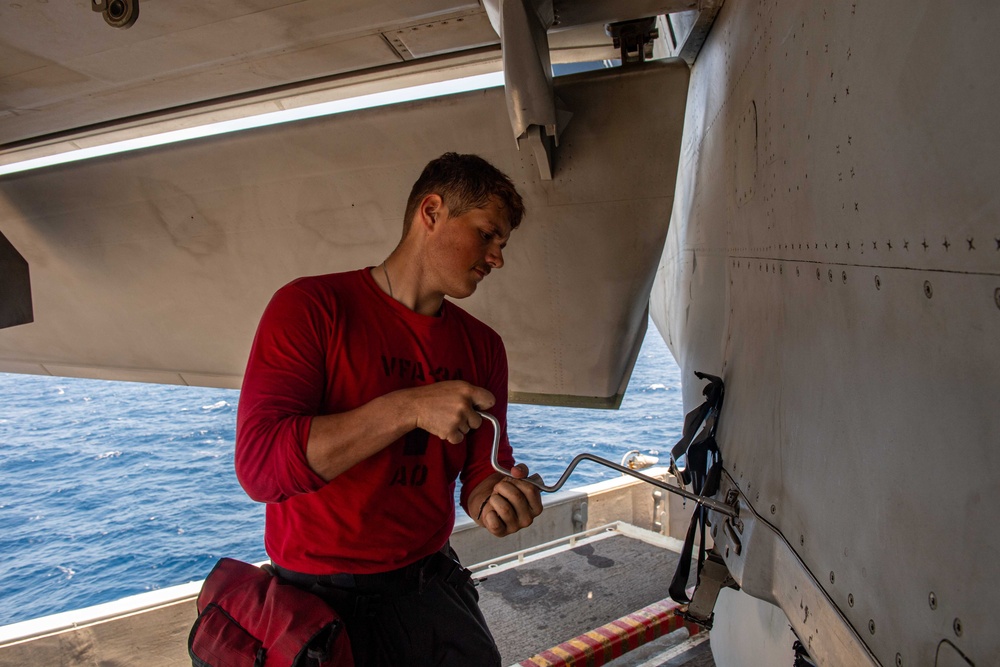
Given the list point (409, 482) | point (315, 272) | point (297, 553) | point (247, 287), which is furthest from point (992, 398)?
point (247, 287)

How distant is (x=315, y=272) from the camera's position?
400 cm

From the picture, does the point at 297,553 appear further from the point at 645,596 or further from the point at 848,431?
the point at 645,596

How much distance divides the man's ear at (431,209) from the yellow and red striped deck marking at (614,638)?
143 inches

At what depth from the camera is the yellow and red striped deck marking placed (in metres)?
4.59

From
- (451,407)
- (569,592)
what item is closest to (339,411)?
(451,407)

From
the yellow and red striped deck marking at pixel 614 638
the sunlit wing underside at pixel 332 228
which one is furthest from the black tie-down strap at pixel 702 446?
the yellow and red striped deck marking at pixel 614 638

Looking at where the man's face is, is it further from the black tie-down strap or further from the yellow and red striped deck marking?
the yellow and red striped deck marking

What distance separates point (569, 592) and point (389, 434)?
5.07 metres

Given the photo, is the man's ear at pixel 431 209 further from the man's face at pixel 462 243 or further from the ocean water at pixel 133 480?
the ocean water at pixel 133 480

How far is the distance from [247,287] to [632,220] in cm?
237

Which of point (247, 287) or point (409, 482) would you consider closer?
point (409, 482)

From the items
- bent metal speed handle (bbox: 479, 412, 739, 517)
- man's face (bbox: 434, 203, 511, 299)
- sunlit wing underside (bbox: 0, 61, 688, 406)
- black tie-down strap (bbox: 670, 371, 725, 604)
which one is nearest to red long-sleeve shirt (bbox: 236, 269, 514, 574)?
man's face (bbox: 434, 203, 511, 299)

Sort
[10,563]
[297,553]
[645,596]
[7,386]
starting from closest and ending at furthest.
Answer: [297,553]
[645,596]
[10,563]
[7,386]

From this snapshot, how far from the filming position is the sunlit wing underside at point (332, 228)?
10.6 ft
